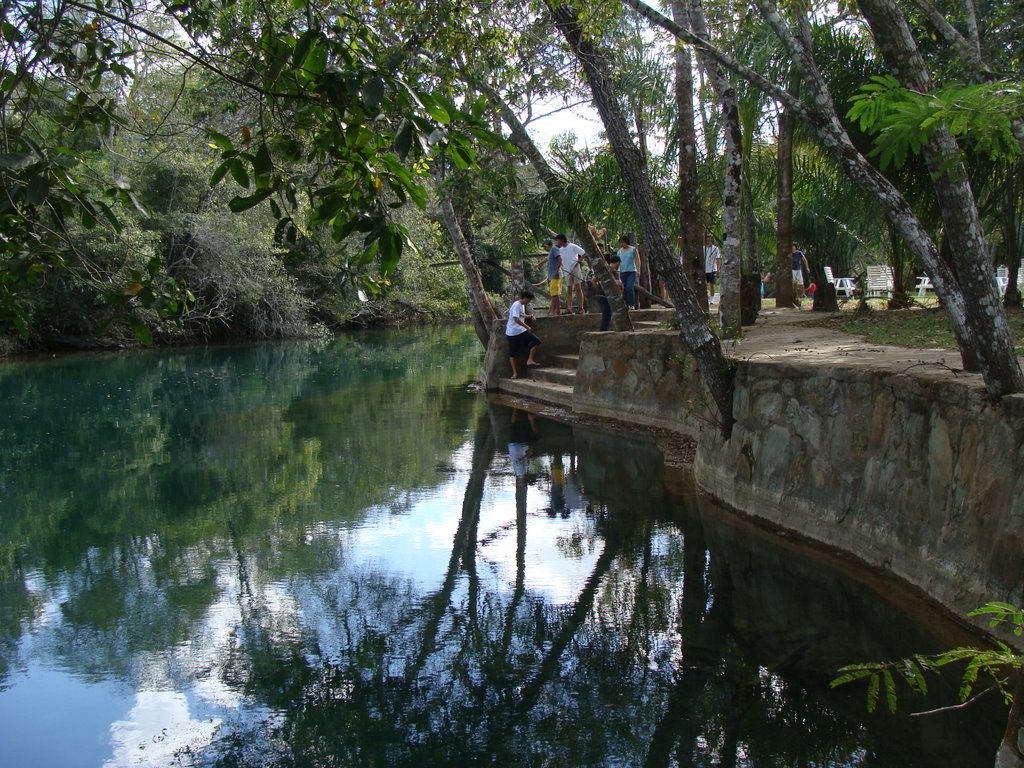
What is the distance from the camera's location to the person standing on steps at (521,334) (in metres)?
17.8

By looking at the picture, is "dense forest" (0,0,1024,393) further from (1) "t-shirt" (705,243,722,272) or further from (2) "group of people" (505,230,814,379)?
(1) "t-shirt" (705,243,722,272)

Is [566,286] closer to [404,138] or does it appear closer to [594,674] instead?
[594,674]

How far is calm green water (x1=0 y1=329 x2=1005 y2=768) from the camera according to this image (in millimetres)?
5262

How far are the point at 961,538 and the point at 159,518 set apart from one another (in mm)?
7789

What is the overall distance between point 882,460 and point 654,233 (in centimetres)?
362

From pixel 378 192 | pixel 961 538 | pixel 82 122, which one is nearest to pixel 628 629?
pixel 961 538

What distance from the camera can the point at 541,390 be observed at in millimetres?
17297

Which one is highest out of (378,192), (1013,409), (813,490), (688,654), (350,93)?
(350,93)

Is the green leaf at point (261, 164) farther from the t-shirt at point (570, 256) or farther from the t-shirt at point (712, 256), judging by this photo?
the t-shirt at point (712, 256)

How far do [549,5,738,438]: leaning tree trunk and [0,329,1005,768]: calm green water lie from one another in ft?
4.20

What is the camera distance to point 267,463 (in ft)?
43.5

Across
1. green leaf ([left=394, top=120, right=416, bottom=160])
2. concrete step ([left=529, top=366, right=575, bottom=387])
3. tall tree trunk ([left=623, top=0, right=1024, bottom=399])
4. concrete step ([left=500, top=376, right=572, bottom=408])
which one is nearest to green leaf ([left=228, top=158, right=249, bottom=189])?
green leaf ([left=394, top=120, right=416, bottom=160])

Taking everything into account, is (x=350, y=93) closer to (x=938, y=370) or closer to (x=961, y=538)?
(x=961, y=538)

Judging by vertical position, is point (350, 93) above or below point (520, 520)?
above
